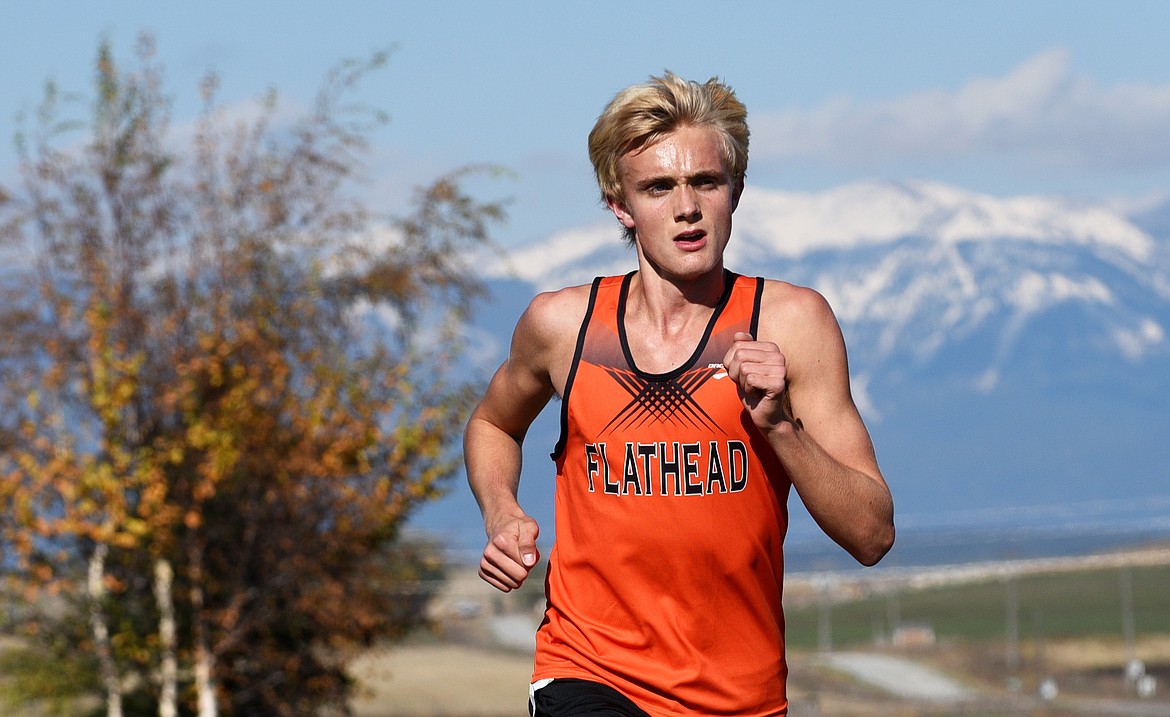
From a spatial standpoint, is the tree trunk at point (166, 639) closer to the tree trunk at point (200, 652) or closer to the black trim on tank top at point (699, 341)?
the tree trunk at point (200, 652)

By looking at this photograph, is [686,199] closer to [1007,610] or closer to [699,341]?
[699,341]

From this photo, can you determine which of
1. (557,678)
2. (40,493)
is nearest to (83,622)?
(40,493)

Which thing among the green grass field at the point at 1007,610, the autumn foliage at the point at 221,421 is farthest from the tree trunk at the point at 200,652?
the green grass field at the point at 1007,610

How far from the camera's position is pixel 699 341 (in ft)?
14.4

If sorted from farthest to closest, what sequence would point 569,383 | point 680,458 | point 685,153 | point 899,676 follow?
1. point 899,676
2. point 569,383
3. point 685,153
4. point 680,458

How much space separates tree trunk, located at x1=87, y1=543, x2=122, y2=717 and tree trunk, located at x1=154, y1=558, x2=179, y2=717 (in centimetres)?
52

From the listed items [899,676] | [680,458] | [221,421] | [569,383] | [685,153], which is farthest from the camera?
[899,676]

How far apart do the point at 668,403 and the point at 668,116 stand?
72 cm

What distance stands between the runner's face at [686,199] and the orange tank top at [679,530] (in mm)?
171

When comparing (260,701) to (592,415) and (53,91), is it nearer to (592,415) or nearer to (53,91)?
(53,91)

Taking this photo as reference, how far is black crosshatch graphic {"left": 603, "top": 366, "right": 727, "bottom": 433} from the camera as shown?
14.0 feet

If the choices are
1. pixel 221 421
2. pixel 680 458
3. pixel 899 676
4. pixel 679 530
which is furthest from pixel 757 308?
pixel 899 676

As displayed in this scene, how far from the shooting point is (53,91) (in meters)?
19.6

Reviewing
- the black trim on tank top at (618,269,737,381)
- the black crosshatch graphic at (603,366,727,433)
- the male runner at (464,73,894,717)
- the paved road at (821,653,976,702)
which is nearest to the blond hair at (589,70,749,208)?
the male runner at (464,73,894,717)
